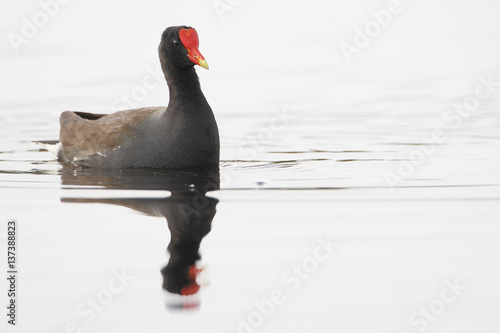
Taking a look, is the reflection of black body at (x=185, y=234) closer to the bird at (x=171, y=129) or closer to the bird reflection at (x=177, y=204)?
the bird reflection at (x=177, y=204)

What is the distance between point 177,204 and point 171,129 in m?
1.57

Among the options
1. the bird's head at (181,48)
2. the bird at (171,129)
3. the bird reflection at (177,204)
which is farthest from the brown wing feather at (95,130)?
the bird's head at (181,48)

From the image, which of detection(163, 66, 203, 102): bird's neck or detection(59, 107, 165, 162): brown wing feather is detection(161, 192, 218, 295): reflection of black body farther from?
detection(59, 107, 165, 162): brown wing feather

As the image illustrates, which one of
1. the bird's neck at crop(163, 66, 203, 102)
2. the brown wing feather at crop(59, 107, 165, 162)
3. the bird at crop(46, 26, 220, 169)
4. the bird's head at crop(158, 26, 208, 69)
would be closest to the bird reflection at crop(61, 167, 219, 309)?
the bird at crop(46, 26, 220, 169)

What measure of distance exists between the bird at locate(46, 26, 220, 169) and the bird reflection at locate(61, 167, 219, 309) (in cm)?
12

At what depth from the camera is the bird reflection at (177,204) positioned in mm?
5527

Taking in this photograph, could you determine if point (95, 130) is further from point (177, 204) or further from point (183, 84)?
point (177, 204)

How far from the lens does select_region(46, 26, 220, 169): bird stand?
8.75 m

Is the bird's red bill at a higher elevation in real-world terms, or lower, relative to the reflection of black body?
higher

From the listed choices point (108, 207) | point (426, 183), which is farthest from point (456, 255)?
point (108, 207)

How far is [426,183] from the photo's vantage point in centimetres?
799

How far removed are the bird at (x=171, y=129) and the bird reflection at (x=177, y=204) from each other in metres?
0.12

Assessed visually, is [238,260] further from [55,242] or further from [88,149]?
[88,149]

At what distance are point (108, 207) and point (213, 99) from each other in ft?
21.4
